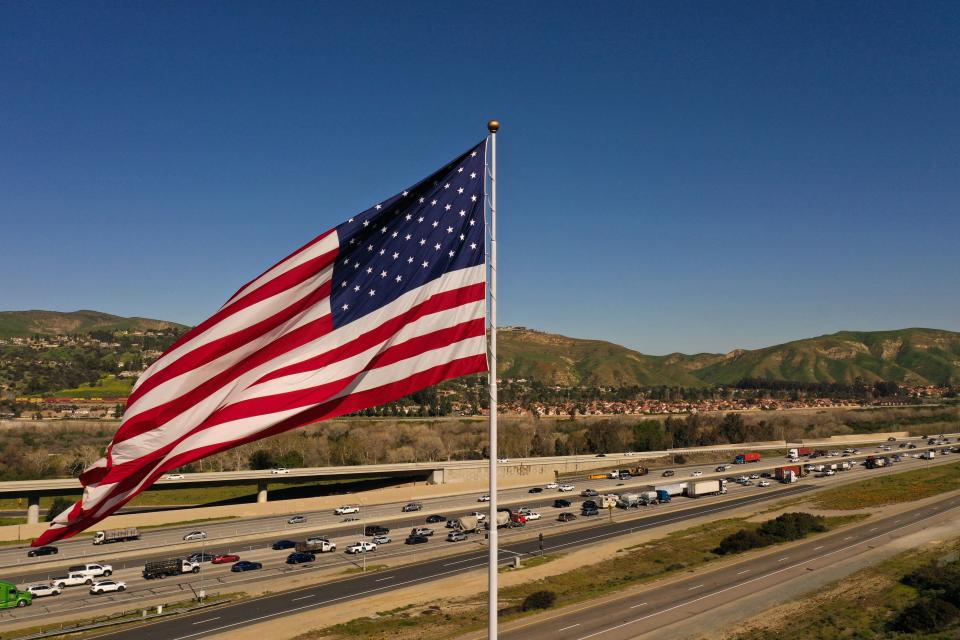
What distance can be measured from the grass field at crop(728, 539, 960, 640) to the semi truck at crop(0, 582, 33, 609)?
4537cm

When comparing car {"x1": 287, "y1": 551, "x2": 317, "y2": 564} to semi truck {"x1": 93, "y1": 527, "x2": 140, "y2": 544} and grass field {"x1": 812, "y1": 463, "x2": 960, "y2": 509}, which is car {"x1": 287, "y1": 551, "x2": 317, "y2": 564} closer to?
semi truck {"x1": 93, "y1": 527, "x2": 140, "y2": 544}

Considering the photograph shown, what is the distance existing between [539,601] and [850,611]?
17181mm

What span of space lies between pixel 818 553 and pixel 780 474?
57065 mm

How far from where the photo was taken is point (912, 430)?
189 metres

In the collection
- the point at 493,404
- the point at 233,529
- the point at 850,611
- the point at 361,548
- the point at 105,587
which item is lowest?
the point at 233,529

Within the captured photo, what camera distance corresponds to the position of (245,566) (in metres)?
54.0

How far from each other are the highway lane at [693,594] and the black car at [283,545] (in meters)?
34.0

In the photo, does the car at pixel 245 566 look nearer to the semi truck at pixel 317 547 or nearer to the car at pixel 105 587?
the semi truck at pixel 317 547

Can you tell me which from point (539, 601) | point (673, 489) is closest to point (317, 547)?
point (539, 601)

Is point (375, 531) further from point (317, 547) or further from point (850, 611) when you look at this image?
point (850, 611)

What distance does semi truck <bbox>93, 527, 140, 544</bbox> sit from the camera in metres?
65.2

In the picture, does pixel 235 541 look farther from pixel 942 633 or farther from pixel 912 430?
pixel 912 430

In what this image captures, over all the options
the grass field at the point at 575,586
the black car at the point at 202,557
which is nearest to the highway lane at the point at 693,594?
the grass field at the point at 575,586

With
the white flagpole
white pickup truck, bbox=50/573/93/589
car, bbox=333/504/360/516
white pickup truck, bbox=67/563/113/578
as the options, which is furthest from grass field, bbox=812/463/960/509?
the white flagpole
